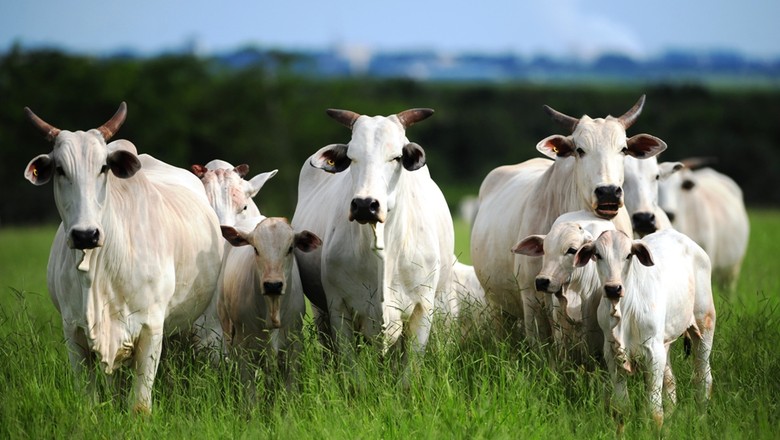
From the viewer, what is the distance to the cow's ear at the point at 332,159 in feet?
24.8

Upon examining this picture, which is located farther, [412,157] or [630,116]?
[630,116]

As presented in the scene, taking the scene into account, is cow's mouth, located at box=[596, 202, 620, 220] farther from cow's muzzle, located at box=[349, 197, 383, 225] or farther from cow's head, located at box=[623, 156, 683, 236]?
cow's muzzle, located at box=[349, 197, 383, 225]

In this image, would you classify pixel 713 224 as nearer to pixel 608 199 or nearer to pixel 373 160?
pixel 608 199

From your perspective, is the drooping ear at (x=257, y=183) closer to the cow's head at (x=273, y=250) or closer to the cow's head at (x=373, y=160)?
the cow's head at (x=273, y=250)

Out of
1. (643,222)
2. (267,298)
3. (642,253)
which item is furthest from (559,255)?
(643,222)

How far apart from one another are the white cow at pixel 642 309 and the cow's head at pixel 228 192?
11.3 feet

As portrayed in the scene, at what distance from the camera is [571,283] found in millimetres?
7449

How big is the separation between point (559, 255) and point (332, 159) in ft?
5.72

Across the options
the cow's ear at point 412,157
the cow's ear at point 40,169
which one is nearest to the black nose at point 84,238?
the cow's ear at point 40,169

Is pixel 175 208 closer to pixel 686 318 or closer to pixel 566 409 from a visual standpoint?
pixel 566 409

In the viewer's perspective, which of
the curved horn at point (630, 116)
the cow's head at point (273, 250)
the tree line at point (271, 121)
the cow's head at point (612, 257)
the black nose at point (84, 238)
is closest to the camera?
the black nose at point (84, 238)

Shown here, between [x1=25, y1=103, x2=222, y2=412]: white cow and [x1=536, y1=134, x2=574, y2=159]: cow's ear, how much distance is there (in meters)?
2.90

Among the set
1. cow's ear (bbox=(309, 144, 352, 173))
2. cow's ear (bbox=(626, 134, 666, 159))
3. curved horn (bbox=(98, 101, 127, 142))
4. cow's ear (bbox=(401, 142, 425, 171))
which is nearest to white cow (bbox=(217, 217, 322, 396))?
cow's ear (bbox=(309, 144, 352, 173))

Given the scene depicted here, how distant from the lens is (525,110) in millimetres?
73938
